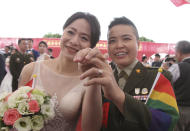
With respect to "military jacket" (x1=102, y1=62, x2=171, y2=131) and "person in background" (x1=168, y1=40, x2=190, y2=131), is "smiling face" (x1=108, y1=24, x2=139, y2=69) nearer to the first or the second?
"military jacket" (x1=102, y1=62, x2=171, y2=131)

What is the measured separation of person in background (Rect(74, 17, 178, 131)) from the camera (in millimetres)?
986

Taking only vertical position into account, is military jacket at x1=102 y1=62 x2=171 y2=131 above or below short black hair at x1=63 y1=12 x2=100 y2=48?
below

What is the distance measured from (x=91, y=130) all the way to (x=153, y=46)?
1176 cm

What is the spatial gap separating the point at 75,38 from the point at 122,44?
460 mm

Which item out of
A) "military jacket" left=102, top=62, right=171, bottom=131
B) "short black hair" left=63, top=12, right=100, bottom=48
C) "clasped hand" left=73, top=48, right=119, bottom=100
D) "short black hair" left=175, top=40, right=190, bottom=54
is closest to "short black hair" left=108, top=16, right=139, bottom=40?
"short black hair" left=63, top=12, right=100, bottom=48

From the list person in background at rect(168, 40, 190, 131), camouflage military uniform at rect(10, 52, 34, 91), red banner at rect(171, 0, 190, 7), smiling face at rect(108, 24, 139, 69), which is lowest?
person in background at rect(168, 40, 190, 131)

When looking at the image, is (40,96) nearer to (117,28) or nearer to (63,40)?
(63,40)

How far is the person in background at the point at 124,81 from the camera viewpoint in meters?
0.99

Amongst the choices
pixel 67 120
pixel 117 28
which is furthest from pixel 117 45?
pixel 67 120

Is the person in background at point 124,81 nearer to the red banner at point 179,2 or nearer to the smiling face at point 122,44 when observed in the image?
the smiling face at point 122,44

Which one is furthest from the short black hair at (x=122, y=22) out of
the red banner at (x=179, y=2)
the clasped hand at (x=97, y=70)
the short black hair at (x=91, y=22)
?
the red banner at (x=179, y=2)

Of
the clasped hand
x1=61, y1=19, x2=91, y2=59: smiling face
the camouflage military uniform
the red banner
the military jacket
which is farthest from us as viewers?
the red banner

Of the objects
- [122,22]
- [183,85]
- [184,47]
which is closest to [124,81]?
[122,22]

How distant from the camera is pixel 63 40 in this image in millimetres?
1682
